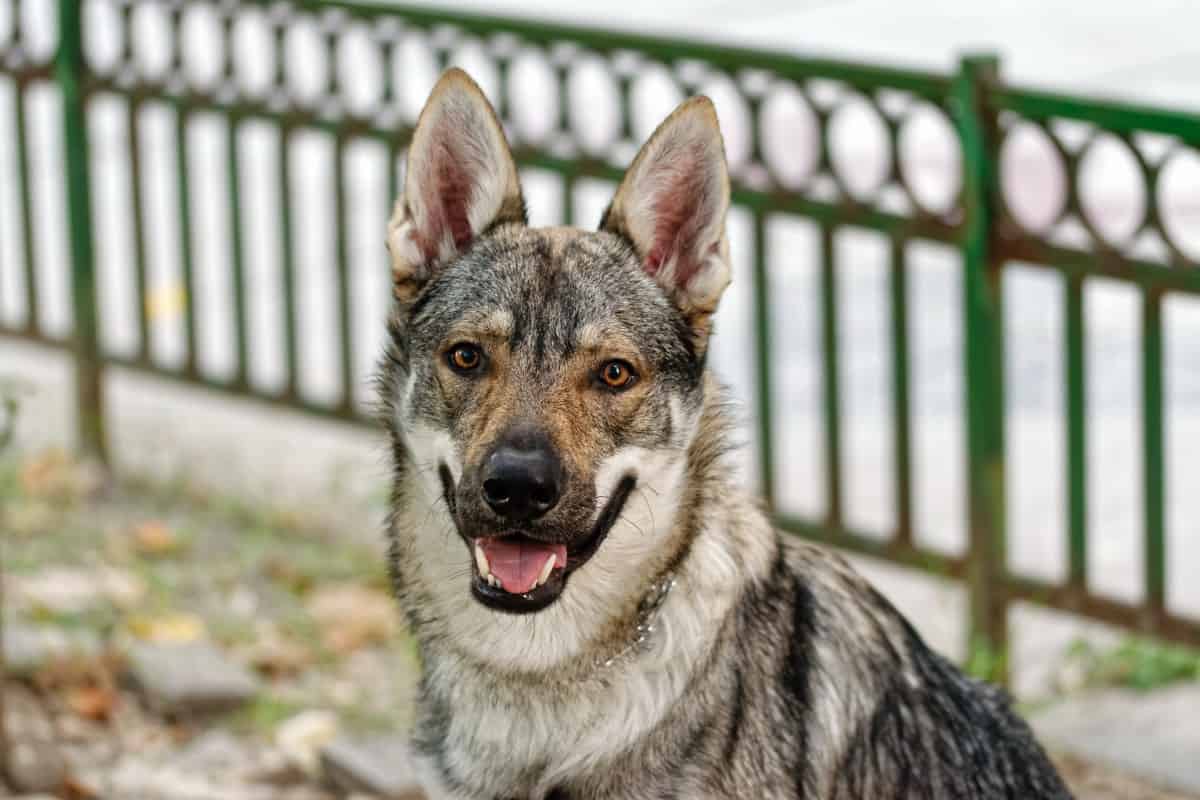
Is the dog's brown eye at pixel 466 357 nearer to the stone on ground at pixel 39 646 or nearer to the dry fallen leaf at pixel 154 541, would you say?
the stone on ground at pixel 39 646

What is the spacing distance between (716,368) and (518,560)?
2.19 metres

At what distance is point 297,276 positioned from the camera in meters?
8.11

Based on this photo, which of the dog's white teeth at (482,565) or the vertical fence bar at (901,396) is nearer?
the dog's white teeth at (482,565)

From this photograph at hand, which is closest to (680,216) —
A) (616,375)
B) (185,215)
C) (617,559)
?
(616,375)

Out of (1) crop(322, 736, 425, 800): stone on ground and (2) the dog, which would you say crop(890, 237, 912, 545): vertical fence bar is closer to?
(1) crop(322, 736, 425, 800): stone on ground

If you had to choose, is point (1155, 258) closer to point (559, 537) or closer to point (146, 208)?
point (559, 537)

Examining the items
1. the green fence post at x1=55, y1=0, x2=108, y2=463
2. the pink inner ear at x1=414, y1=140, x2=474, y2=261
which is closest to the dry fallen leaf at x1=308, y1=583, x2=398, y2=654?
the green fence post at x1=55, y1=0, x2=108, y2=463

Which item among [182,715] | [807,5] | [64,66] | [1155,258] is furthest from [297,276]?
[807,5]

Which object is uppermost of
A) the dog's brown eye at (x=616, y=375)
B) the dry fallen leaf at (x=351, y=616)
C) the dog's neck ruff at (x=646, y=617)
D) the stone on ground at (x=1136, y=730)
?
the dog's brown eye at (x=616, y=375)

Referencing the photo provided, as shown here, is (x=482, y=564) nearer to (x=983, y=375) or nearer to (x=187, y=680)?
(x=187, y=680)

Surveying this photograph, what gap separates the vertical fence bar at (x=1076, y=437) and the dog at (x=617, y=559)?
2.03 metres

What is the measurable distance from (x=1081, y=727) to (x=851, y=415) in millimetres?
2618

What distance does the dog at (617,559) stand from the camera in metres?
4.20

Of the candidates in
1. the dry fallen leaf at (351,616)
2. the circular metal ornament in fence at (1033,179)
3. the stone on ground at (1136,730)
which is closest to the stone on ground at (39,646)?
the dry fallen leaf at (351,616)
